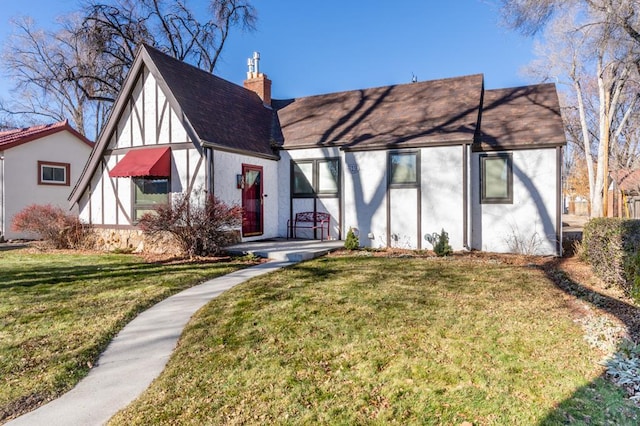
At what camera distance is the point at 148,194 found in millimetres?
12695

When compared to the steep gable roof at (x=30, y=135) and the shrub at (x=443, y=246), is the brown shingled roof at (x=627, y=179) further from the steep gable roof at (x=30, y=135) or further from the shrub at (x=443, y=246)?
the steep gable roof at (x=30, y=135)

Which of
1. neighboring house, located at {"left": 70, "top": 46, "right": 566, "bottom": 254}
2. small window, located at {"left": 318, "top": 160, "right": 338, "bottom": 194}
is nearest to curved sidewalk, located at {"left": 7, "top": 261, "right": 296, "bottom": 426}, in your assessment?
neighboring house, located at {"left": 70, "top": 46, "right": 566, "bottom": 254}

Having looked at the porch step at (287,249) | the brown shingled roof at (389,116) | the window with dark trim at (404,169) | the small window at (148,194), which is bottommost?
the porch step at (287,249)

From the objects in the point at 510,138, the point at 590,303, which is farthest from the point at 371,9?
the point at 590,303

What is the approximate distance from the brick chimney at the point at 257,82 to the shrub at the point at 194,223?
8.09 meters

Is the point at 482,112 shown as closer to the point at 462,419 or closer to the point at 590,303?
the point at 590,303

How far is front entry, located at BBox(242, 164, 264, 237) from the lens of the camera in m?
13.0

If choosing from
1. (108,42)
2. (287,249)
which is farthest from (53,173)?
(287,249)

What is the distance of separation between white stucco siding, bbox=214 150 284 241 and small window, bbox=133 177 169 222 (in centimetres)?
179

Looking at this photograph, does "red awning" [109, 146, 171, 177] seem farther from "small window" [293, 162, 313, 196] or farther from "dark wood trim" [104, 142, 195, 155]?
"small window" [293, 162, 313, 196]

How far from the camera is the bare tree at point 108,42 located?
23.5 m

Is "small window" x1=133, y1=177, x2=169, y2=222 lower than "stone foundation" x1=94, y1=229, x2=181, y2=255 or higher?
Answer: higher

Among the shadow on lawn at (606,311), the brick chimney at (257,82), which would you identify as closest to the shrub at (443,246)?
the shadow on lawn at (606,311)

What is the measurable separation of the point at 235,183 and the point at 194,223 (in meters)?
2.73
